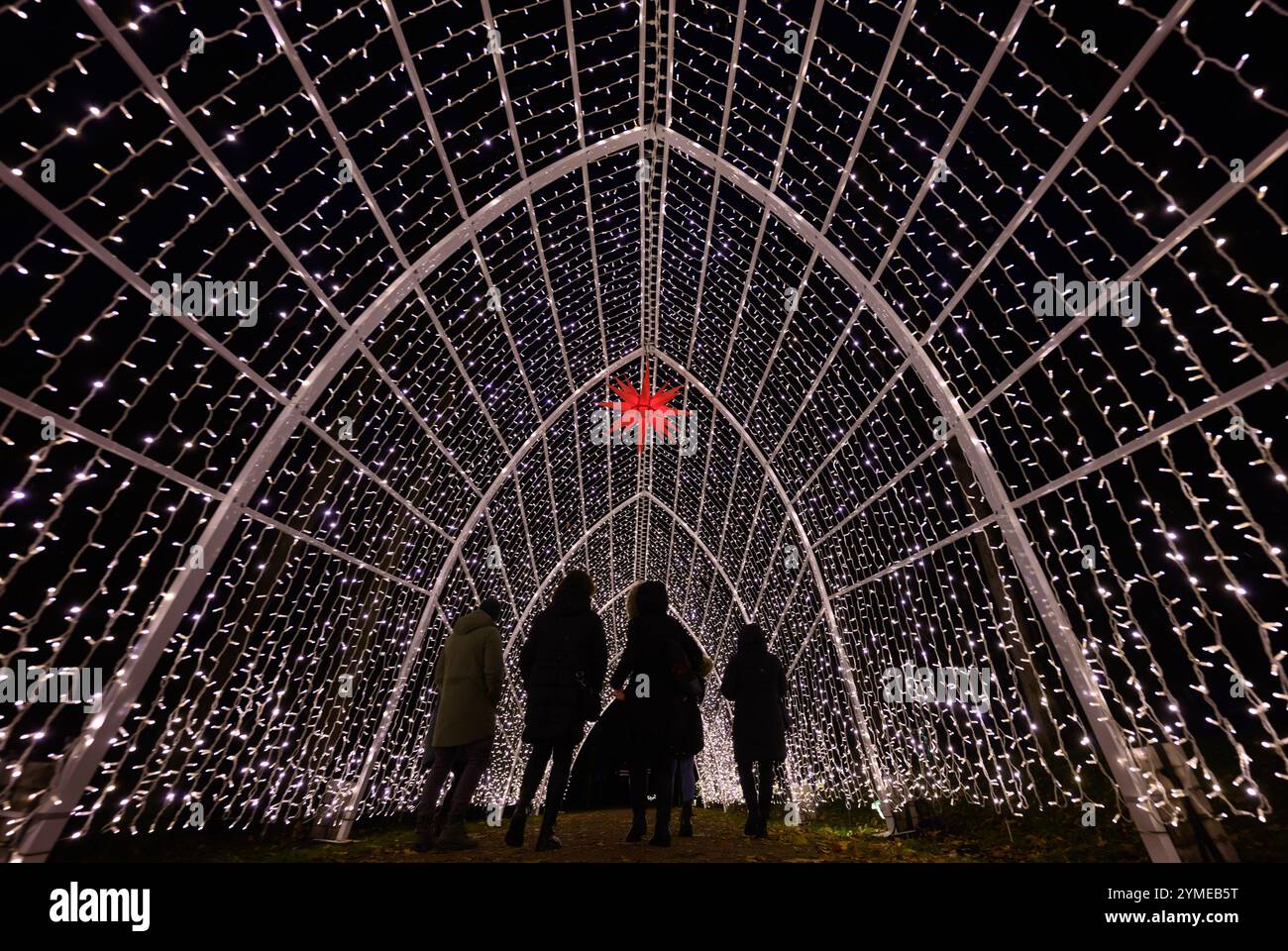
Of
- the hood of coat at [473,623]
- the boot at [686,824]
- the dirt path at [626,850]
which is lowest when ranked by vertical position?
the dirt path at [626,850]

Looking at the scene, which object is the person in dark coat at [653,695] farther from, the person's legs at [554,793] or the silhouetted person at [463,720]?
the silhouetted person at [463,720]

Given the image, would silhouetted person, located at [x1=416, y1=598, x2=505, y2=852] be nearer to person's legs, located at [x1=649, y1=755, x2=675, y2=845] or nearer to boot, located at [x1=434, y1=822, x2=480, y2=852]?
boot, located at [x1=434, y1=822, x2=480, y2=852]

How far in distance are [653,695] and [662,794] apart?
24.2 inches

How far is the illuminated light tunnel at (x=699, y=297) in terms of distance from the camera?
9.54 feet

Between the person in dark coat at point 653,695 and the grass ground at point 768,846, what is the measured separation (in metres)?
0.35

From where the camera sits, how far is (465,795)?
471 cm

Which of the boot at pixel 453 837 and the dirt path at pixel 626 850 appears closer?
the dirt path at pixel 626 850

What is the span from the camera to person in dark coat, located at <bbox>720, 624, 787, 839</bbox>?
19.4ft

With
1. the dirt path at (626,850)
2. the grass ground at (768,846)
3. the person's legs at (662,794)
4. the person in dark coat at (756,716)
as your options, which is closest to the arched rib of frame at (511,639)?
the grass ground at (768,846)

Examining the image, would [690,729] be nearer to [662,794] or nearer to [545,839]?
[662,794]
